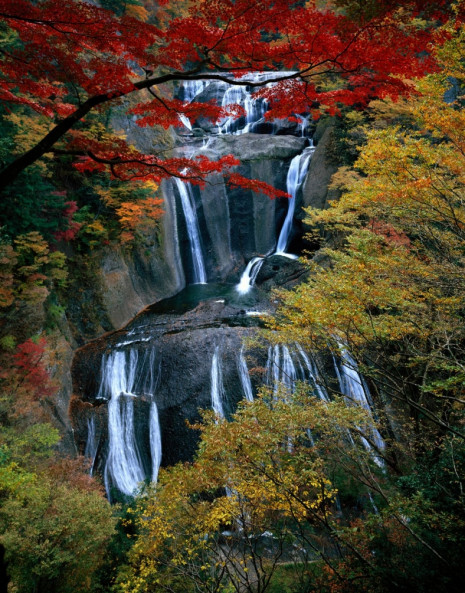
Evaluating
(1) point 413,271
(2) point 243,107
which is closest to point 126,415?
(1) point 413,271

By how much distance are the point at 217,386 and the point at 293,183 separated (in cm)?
1362

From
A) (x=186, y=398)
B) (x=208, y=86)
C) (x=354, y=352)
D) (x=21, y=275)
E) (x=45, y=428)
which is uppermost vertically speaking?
(x=208, y=86)

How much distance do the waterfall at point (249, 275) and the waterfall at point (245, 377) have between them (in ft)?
21.0

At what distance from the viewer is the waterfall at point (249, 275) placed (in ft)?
58.7

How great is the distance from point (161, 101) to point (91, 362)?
984cm

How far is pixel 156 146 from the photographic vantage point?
65.0ft

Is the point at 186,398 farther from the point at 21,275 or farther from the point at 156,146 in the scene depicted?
the point at 156,146

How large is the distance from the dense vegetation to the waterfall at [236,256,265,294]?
867 cm

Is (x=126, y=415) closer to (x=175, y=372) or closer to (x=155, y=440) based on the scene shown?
(x=155, y=440)

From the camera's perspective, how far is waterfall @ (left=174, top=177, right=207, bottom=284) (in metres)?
19.7

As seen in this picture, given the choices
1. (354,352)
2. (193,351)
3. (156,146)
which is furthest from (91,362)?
(156,146)

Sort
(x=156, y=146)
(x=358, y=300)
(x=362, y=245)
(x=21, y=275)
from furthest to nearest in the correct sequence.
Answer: (x=156, y=146) < (x=21, y=275) < (x=362, y=245) < (x=358, y=300)

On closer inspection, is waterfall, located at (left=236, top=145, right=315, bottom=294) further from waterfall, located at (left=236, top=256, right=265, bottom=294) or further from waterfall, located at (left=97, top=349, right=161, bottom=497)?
waterfall, located at (left=97, top=349, right=161, bottom=497)

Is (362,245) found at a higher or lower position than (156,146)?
lower
